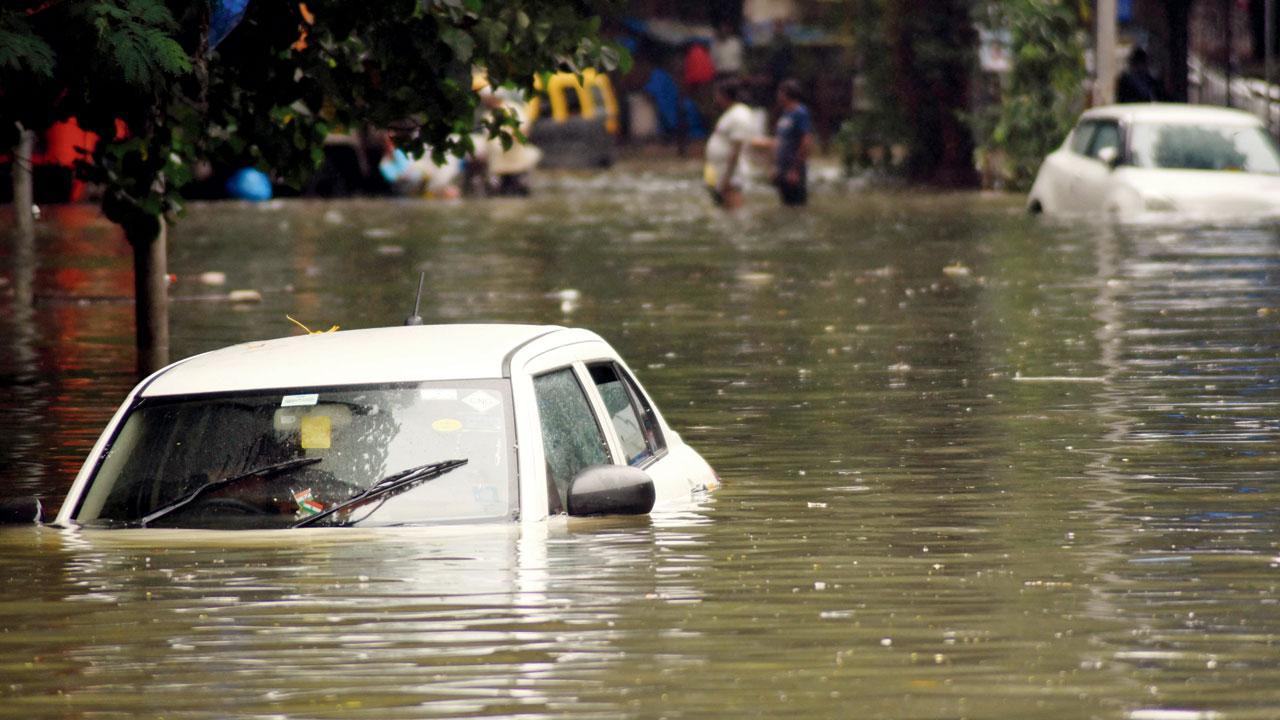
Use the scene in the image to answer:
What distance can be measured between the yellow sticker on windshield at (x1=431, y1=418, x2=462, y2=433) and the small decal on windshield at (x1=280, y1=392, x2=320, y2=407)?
36cm

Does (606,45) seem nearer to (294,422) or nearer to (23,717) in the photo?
(294,422)

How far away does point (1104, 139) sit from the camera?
34.8m

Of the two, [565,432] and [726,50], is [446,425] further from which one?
[726,50]

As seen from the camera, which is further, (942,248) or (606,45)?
(942,248)

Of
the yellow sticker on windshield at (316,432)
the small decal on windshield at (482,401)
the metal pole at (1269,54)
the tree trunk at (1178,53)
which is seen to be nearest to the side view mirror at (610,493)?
the small decal on windshield at (482,401)

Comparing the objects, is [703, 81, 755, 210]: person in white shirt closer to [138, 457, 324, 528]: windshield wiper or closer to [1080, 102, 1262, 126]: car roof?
[1080, 102, 1262, 126]: car roof

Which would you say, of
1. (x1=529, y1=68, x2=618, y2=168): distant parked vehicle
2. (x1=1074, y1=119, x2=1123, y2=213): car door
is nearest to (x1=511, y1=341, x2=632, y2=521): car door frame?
(x1=1074, y1=119, x2=1123, y2=213): car door

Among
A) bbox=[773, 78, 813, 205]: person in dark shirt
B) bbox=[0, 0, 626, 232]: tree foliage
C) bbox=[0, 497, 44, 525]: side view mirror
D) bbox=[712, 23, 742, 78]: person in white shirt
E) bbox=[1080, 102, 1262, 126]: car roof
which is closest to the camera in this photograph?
bbox=[0, 497, 44, 525]: side view mirror

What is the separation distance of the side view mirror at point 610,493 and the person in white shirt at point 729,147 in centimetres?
2908

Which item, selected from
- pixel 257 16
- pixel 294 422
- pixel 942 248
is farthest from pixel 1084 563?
pixel 942 248

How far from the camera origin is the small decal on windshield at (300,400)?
9.24 metres

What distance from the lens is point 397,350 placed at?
31.3 feet

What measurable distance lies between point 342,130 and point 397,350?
711 cm

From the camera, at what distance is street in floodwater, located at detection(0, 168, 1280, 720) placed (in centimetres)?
756
